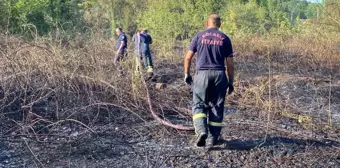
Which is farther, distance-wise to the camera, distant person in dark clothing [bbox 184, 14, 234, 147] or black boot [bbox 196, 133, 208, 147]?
distant person in dark clothing [bbox 184, 14, 234, 147]

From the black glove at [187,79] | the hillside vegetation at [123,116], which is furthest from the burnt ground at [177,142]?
the black glove at [187,79]

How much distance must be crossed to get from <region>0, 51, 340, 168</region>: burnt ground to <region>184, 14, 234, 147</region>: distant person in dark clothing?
0.31 metres

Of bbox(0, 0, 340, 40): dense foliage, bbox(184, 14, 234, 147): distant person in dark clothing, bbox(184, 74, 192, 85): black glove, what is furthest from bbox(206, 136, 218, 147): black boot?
bbox(0, 0, 340, 40): dense foliage

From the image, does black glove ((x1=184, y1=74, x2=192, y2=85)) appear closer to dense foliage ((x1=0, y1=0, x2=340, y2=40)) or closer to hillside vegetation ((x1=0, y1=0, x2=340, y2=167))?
hillside vegetation ((x1=0, y1=0, x2=340, y2=167))

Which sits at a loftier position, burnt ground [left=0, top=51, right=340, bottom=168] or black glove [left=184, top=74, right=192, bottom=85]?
black glove [left=184, top=74, right=192, bottom=85]

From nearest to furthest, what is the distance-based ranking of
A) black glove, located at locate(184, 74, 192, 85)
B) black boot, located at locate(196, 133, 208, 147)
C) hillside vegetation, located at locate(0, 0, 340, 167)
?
hillside vegetation, located at locate(0, 0, 340, 167) → black boot, located at locate(196, 133, 208, 147) → black glove, located at locate(184, 74, 192, 85)

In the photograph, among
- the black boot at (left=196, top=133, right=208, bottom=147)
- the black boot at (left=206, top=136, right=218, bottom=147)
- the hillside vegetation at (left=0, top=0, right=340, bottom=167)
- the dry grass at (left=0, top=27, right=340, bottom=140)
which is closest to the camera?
the hillside vegetation at (left=0, top=0, right=340, bottom=167)

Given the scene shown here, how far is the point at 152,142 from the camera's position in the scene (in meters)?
5.62

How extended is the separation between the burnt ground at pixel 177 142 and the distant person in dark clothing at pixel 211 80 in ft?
1.03

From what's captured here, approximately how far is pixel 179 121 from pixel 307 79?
198 inches

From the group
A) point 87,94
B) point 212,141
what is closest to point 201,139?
point 212,141

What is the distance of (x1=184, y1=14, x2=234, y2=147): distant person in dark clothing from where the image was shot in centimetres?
528

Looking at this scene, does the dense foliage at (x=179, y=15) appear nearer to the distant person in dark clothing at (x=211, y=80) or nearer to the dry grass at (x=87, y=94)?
the dry grass at (x=87, y=94)

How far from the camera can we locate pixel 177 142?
559cm
